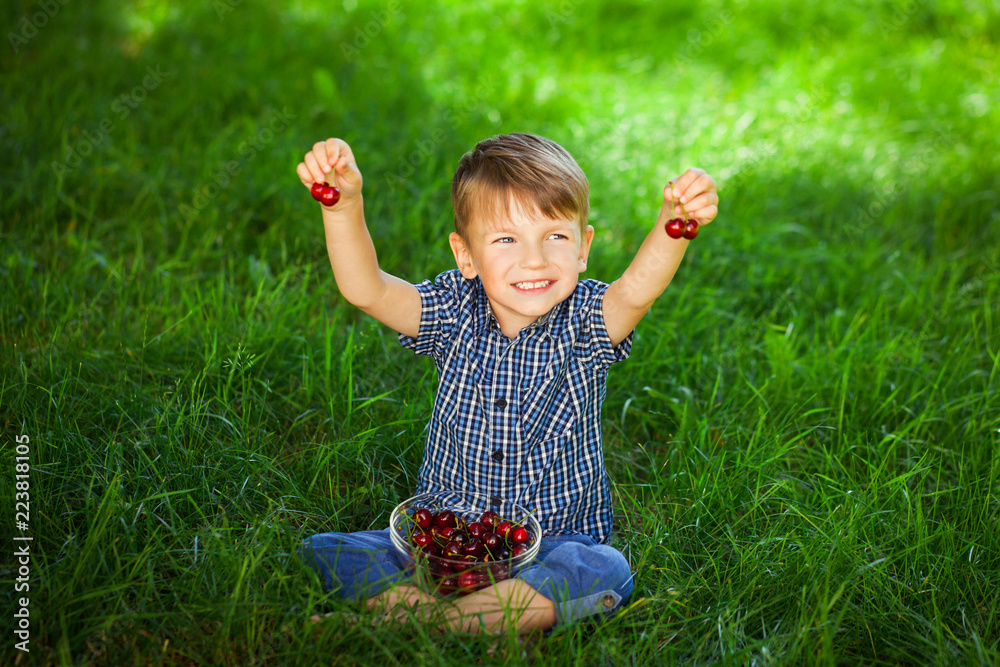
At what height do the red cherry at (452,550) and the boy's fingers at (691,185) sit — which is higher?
the boy's fingers at (691,185)

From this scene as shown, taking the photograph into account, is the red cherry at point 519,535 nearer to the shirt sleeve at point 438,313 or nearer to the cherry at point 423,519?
the cherry at point 423,519

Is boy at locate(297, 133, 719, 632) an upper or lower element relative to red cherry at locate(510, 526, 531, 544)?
upper

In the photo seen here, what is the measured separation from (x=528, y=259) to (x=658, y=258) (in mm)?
300

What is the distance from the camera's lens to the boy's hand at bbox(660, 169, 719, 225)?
6.01 ft

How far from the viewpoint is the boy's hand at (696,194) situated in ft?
6.01

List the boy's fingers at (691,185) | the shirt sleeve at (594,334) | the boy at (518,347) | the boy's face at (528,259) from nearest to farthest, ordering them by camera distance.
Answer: the boy's fingers at (691,185), the boy at (518,347), the boy's face at (528,259), the shirt sleeve at (594,334)

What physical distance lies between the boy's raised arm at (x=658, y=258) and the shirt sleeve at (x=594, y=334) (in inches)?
0.7

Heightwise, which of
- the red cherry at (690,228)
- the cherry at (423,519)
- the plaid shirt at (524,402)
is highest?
the red cherry at (690,228)

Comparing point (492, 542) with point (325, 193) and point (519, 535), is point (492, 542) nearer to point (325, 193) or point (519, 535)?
point (519, 535)

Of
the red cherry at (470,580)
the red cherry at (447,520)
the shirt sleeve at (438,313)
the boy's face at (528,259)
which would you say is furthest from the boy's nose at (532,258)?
the red cherry at (470,580)

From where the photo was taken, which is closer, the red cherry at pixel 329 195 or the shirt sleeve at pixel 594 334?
the red cherry at pixel 329 195

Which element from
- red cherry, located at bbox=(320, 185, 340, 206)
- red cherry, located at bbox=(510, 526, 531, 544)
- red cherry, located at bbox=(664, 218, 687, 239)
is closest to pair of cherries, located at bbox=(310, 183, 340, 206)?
red cherry, located at bbox=(320, 185, 340, 206)

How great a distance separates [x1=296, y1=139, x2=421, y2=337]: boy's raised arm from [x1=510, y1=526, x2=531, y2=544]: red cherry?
567 mm

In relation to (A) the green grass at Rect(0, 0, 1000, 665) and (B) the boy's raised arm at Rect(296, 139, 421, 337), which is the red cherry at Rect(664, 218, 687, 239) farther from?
(A) the green grass at Rect(0, 0, 1000, 665)
